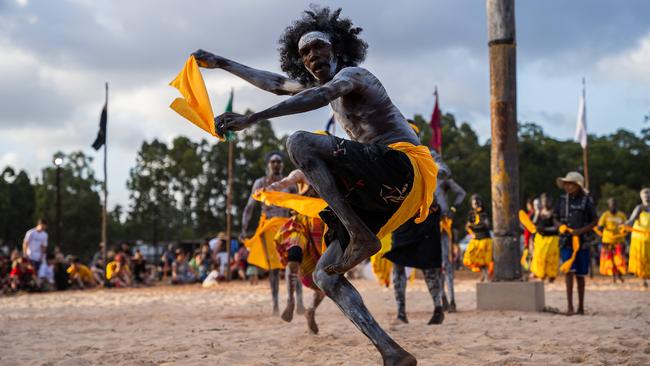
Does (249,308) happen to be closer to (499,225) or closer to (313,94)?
(499,225)

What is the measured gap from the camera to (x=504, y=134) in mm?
9062

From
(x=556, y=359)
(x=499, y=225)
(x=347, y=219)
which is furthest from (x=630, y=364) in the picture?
(x=499, y=225)

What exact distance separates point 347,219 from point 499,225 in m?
5.83

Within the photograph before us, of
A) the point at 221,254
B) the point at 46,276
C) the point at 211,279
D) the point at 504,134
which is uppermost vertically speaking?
the point at 504,134

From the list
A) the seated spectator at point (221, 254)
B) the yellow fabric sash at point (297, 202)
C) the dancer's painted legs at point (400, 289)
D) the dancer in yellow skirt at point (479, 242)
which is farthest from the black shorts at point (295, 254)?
the seated spectator at point (221, 254)

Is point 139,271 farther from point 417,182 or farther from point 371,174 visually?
point 371,174

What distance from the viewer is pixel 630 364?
469cm

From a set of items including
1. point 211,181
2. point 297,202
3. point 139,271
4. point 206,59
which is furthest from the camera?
point 211,181

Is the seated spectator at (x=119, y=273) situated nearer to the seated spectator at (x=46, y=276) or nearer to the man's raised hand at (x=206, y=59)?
the seated spectator at (x=46, y=276)

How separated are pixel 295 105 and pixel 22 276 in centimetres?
1572

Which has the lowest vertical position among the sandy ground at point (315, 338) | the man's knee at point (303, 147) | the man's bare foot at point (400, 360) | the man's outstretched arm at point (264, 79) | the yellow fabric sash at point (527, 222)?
the sandy ground at point (315, 338)

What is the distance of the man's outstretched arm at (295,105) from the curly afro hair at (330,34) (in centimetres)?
97

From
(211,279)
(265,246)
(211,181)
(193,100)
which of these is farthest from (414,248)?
(211,181)

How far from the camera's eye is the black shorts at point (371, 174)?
3713mm
